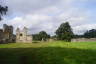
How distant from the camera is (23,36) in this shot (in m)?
77.2

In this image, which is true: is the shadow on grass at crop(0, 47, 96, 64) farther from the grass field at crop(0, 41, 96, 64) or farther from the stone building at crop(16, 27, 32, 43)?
the stone building at crop(16, 27, 32, 43)

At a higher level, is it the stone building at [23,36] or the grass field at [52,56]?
the stone building at [23,36]

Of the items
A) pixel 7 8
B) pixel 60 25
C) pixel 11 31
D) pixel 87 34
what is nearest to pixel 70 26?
A: pixel 60 25

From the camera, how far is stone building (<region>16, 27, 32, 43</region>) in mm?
76088

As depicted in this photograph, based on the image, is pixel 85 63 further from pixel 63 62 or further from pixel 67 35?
pixel 67 35

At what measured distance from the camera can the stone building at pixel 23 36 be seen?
76088 millimetres

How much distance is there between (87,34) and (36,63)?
123m

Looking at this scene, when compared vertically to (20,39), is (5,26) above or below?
above

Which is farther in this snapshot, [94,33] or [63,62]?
[94,33]

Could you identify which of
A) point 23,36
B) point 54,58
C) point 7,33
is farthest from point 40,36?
point 54,58

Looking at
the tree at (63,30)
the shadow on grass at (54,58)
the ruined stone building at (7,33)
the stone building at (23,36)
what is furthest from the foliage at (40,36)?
the shadow on grass at (54,58)

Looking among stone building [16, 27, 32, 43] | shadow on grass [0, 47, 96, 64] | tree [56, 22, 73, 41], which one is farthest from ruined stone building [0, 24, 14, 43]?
shadow on grass [0, 47, 96, 64]

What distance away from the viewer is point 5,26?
277 ft

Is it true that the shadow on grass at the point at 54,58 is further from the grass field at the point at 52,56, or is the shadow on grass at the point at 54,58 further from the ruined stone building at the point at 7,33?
the ruined stone building at the point at 7,33
